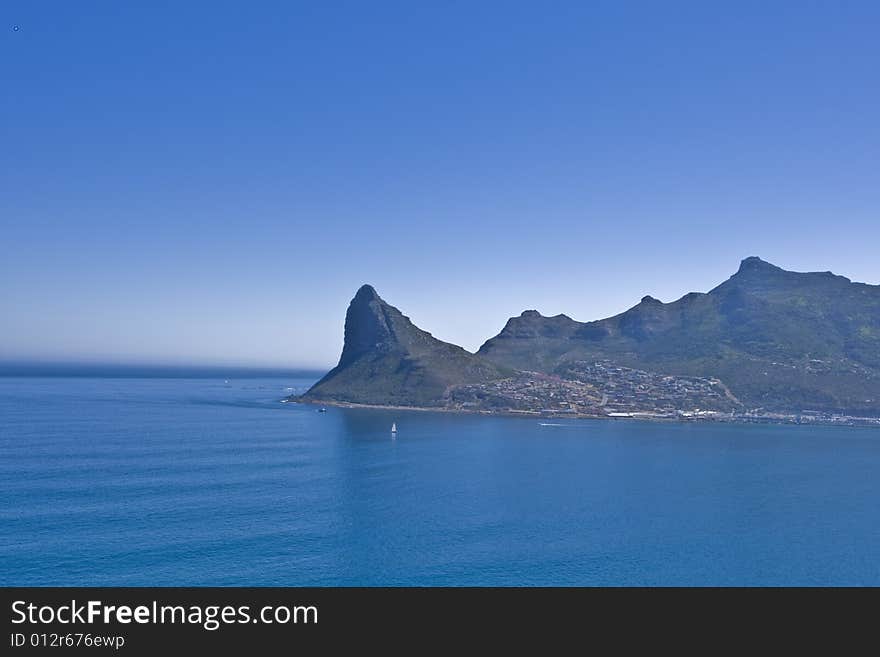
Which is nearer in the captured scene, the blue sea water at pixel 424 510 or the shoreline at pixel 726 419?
the blue sea water at pixel 424 510

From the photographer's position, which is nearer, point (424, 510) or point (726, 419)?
point (424, 510)

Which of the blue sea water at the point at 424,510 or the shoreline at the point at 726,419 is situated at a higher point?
the shoreline at the point at 726,419

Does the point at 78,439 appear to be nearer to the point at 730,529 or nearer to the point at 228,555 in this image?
the point at 228,555

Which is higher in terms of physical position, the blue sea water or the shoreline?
the shoreline

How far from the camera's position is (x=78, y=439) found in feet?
391

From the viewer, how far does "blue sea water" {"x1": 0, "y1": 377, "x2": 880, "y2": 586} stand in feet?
169

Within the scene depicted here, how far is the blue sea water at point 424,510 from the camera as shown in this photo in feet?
169

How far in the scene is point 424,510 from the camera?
72.1 meters

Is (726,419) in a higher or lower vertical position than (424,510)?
higher
